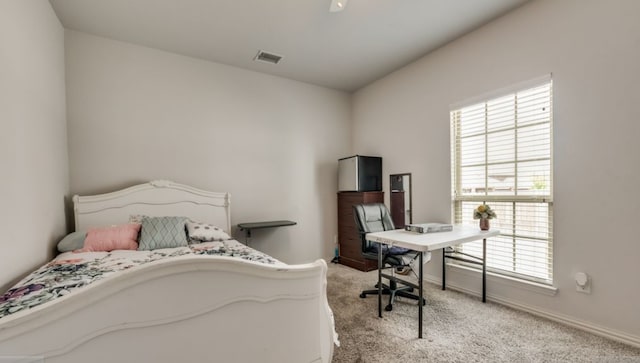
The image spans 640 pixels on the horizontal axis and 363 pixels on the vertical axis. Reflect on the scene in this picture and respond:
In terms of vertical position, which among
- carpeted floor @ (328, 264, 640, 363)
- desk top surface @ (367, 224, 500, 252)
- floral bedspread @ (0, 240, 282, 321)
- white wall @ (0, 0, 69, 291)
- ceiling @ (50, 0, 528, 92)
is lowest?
carpeted floor @ (328, 264, 640, 363)

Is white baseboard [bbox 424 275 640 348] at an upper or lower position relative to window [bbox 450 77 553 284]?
lower

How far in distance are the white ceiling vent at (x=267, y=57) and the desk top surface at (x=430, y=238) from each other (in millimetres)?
2495

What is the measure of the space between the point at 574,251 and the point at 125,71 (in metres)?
4.75

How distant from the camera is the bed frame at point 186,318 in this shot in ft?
2.83

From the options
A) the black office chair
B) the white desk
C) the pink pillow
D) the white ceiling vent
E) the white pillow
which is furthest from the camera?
the white ceiling vent

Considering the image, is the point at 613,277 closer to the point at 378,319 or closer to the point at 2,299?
the point at 378,319

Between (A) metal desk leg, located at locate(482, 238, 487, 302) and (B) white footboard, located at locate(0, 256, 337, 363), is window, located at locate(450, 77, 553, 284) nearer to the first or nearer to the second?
(A) metal desk leg, located at locate(482, 238, 487, 302)

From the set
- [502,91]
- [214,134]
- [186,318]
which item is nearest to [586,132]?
[502,91]

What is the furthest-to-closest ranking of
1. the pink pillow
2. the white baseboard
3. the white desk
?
the pink pillow, the white desk, the white baseboard

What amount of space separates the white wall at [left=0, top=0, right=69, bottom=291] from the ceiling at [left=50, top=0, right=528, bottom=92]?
546 mm

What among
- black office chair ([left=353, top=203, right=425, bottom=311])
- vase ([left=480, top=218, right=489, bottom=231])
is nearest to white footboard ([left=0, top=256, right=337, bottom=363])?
black office chair ([left=353, top=203, right=425, bottom=311])

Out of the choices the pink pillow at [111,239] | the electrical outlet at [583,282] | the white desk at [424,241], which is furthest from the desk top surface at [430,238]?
the pink pillow at [111,239]

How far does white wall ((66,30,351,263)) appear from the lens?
2826 millimetres

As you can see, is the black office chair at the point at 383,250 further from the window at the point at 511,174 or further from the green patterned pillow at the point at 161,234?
the green patterned pillow at the point at 161,234
